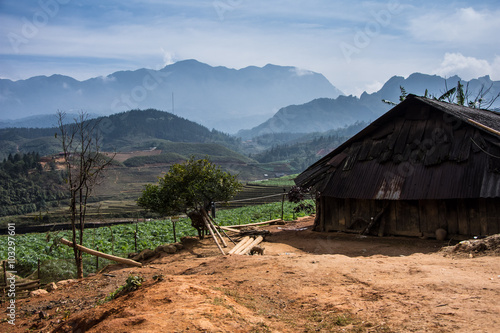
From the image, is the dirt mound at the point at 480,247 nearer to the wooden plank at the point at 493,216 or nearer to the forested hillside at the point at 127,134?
the wooden plank at the point at 493,216

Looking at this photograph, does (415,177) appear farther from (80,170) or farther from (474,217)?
(80,170)

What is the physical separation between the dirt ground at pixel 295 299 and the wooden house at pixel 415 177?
319 centimetres

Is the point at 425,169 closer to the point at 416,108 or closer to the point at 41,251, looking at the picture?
the point at 416,108

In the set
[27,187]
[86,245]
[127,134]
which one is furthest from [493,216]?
[127,134]

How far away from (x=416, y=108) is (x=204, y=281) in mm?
10271

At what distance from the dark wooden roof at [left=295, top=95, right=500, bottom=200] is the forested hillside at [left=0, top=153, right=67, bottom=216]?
130 feet

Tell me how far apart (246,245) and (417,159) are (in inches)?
246

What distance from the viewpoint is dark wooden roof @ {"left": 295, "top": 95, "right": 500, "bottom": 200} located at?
37.3ft

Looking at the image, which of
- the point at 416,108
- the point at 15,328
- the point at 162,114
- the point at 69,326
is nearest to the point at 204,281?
the point at 69,326

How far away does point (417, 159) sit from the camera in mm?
12711

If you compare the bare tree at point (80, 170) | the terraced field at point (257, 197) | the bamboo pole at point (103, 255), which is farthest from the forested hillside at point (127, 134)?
the bamboo pole at point (103, 255)

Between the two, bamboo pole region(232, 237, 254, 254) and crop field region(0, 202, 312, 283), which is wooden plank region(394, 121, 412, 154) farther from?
crop field region(0, 202, 312, 283)

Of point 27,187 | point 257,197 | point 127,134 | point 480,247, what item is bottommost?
point 257,197

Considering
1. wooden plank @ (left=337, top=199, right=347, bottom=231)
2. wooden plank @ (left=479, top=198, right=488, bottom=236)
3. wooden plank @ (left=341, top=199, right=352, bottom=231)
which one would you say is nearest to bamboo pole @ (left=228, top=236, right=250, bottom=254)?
wooden plank @ (left=337, top=199, right=347, bottom=231)
